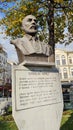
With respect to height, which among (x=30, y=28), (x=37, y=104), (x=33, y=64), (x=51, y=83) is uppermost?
(x=30, y=28)

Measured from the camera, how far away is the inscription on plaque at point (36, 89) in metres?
6.29

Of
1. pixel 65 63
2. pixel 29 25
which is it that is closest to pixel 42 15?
pixel 29 25

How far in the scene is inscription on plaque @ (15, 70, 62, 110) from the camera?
6.29 m

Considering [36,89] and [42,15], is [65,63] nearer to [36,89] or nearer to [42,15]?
[42,15]

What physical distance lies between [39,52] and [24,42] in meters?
0.50

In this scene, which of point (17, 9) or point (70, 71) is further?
point (70, 71)

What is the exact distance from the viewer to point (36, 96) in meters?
6.68

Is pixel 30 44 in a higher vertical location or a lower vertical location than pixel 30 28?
lower

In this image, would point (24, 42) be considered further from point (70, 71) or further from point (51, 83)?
point (70, 71)

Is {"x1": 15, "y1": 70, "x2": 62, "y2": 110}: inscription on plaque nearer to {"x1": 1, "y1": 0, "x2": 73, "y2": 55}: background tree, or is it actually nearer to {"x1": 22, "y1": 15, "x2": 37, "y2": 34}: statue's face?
{"x1": 22, "y1": 15, "x2": 37, "y2": 34}: statue's face

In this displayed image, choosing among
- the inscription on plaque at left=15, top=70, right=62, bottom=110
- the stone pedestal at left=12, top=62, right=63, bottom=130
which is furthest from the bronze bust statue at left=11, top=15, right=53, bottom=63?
the inscription on plaque at left=15, top=70, right=62, bottom=110

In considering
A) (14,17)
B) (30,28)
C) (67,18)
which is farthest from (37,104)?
(67,18)

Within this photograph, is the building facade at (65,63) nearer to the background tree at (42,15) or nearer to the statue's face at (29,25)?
the background tree at (42,15)

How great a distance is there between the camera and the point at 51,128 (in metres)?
6.96
